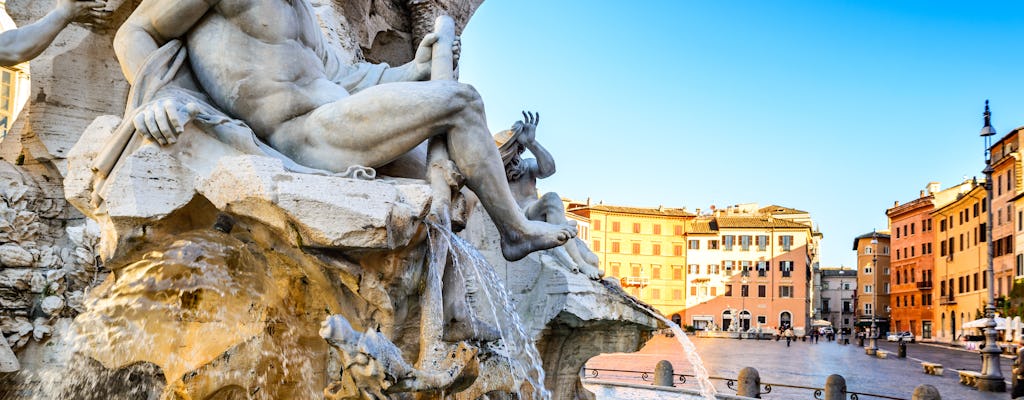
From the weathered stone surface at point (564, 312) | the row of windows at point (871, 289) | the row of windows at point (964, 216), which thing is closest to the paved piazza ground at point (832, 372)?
the weathered stone surface at point (564, 312)

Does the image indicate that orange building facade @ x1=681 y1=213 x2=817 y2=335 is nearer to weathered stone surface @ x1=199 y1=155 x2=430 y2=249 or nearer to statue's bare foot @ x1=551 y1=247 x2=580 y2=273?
statue's bare foot @ x1=551 y1=247 x2=580 y2=273

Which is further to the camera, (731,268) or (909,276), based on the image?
(731,268)

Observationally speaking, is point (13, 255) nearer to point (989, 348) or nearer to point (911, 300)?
point (989, 348)

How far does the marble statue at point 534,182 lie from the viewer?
243 inches

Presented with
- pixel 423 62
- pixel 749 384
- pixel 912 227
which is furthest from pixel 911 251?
pixel 423 62

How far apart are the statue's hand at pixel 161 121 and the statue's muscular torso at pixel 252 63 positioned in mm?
448

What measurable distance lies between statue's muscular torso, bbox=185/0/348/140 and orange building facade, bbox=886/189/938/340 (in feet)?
219

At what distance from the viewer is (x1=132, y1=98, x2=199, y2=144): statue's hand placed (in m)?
3.10

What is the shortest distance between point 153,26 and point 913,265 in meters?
71.5

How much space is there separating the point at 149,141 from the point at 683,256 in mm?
67492

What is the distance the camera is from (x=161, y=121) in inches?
122

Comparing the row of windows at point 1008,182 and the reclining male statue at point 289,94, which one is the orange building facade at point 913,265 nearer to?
the row of windows at point 1008,182

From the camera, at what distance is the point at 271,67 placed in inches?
142

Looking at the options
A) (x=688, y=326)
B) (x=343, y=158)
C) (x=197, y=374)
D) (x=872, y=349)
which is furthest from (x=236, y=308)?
(x=688, y=326)
